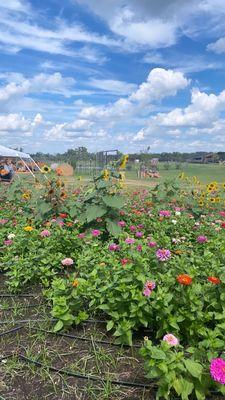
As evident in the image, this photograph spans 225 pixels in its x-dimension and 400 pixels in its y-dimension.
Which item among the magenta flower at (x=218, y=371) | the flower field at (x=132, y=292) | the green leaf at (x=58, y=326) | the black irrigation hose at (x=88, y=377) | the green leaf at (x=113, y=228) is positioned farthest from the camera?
the green leaf at (x=113, y=228)

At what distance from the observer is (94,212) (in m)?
4.15

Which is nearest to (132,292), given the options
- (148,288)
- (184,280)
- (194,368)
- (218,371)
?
(148,288)

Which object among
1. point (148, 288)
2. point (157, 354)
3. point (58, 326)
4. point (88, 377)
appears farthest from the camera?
point (58, 326)

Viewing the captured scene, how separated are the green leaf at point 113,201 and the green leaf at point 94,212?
0.27 ft

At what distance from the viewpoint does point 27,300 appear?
119 inches

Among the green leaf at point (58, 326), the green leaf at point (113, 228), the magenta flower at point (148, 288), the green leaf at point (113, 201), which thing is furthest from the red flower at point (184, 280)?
the green leaf at point (113, 201)

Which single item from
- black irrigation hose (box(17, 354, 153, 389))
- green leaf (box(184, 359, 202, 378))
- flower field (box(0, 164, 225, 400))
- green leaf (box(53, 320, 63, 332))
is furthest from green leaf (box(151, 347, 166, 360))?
green leaf (box(53, 320, 63, 332))

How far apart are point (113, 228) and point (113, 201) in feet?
0.92

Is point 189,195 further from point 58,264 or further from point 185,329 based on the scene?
point 185,329

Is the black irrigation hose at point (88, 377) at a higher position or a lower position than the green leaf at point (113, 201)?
lower

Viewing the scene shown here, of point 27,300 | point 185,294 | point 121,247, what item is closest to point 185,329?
point 185,294

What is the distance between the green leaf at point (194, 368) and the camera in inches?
65.7

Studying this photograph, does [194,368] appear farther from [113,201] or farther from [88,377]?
[113,201]

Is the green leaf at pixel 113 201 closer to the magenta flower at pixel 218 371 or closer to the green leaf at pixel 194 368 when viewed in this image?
the green leaf at pixel 194 368
